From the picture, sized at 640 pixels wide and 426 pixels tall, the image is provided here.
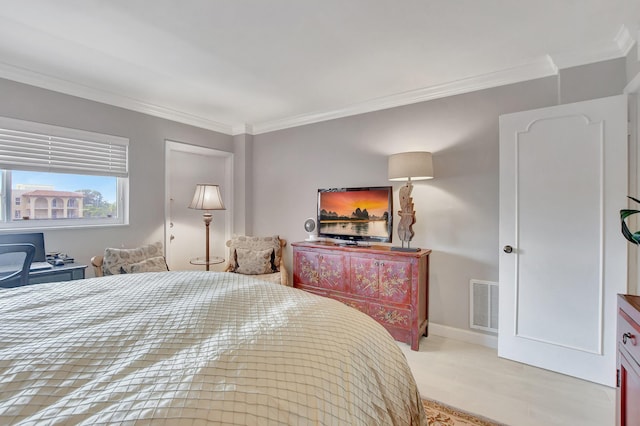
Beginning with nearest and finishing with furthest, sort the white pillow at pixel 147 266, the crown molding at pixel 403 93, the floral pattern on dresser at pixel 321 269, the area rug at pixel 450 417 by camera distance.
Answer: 1. the area rug at pixel 450 417
2. the crown molding at pixel 403 93
3. the white pillow at pixel 147 266
4. the floral pattern on dresser at pixel 321 269

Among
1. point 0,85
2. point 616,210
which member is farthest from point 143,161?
point 616,210

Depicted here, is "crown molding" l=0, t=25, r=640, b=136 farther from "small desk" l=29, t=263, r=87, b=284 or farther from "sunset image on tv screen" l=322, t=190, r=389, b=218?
"small desk" l=29, t=263, r=87, b=284

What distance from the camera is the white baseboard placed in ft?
9.10

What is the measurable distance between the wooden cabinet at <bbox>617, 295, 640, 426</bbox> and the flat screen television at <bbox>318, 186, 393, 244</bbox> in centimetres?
201

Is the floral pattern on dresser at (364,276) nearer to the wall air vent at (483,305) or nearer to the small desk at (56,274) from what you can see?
the wall air vent at (483,305)

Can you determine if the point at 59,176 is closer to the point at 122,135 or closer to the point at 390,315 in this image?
the point at 122,135

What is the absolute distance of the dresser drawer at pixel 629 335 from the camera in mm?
1169

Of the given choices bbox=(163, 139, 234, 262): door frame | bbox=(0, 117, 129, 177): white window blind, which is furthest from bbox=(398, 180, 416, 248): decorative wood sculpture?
bbox=(0, 117, 129, 177): white window blind

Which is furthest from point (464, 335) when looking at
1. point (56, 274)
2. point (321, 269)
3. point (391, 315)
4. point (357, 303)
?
point (56, 274)

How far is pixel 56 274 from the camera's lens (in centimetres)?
241

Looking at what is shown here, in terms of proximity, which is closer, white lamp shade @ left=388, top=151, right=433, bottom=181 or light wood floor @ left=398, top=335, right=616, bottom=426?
light wood floor @ left=398, top=335, right=616, bottom=426

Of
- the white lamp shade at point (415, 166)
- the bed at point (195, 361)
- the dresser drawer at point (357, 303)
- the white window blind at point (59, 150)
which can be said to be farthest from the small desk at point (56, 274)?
the white lamp shade at point (415, 166)

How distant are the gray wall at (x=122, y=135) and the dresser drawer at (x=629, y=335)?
4.05m

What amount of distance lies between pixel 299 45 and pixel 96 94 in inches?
89.7
